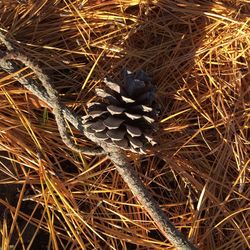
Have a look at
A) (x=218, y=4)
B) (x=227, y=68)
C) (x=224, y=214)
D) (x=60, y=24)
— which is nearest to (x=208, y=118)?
(x=227, y=68)

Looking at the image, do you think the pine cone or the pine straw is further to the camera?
the pine straw

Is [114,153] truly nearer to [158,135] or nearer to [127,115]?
[127,115]

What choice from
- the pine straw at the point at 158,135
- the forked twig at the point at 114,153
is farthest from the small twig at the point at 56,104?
the pine straw at the point at 158,135

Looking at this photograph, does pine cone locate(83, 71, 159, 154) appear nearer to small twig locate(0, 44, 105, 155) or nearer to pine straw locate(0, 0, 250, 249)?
small twig locate(0, 44, 105, 155)

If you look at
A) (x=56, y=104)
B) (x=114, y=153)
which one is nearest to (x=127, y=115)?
(x=114, y=153)

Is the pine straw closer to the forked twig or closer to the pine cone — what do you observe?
the forked twig

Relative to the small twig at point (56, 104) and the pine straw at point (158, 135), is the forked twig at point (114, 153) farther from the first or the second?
the pine straw at point (158, 135)

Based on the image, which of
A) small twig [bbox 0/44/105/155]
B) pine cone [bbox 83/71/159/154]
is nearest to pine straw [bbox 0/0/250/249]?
small twig [bbox 0/44/105/155]
